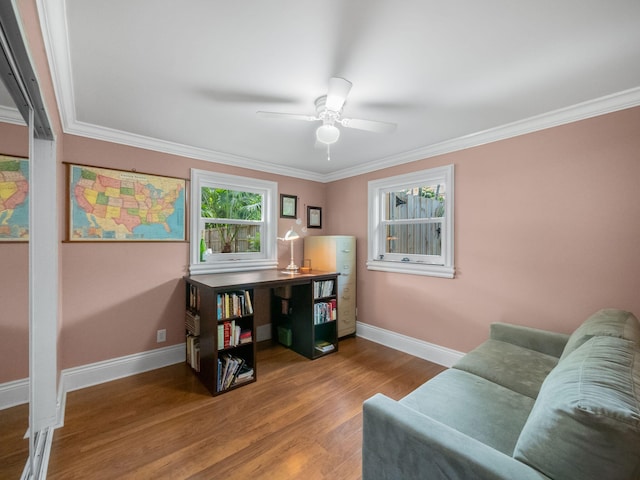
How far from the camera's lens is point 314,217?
4.16 meters

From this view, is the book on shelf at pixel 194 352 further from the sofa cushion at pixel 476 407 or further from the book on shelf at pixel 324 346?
the sofa cushion at pixel 476 407

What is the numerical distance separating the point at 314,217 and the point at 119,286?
8.11ft

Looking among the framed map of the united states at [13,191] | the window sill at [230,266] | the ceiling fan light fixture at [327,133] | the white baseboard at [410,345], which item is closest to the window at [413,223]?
the white baseboard at [410,345]

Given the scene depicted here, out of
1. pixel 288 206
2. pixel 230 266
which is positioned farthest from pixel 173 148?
pixel 288 206

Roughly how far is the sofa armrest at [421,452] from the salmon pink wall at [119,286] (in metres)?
2.47

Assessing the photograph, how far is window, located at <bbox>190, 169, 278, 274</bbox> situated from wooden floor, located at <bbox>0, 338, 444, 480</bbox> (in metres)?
1.21

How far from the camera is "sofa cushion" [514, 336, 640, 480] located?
2.51ft

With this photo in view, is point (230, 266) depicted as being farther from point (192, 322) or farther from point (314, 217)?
point (314, 217)

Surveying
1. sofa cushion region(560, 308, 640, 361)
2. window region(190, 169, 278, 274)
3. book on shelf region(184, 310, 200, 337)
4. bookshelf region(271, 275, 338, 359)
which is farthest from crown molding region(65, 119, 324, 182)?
sofa cushion region(560, 308, 640, 361)

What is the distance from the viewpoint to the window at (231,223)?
123 inches

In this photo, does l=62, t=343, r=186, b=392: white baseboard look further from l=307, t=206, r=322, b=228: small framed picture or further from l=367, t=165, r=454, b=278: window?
l=367, t=165, r=454, b=278: window

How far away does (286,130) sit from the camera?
101 inches

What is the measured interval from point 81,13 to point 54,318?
1.77 meters

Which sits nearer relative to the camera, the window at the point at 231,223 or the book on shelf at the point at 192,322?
the book on shelf at the point at 192,322
